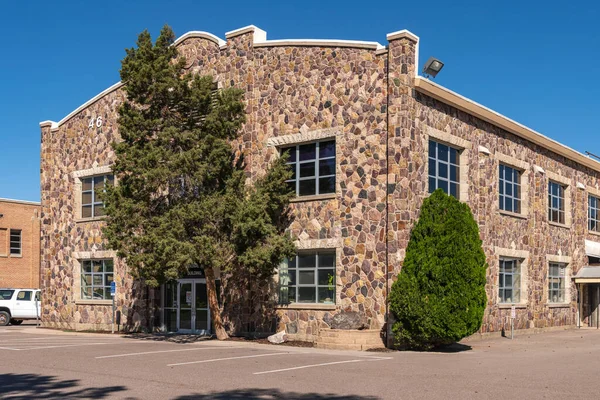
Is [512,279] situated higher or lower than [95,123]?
lower

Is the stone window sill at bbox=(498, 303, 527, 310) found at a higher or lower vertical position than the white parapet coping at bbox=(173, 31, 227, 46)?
lower

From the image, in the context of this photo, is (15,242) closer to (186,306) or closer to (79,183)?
(79,183)

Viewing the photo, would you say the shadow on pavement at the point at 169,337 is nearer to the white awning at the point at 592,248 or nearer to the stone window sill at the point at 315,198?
the stone window sill at the point at 315,198

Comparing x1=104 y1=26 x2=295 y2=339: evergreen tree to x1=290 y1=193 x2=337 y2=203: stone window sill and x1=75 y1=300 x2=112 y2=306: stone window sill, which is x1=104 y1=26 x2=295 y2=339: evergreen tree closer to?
x1=290 y1=193 x2=337 y2=203: stone window sill

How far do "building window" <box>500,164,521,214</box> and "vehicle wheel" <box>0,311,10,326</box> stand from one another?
24.2 m

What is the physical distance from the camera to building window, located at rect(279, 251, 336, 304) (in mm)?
23109

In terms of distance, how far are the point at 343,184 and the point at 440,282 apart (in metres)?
4.38

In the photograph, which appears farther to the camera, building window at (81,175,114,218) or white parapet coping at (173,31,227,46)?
building window at (81,175,114,218)

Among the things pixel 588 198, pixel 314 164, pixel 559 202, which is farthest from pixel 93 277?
pixel 588 198

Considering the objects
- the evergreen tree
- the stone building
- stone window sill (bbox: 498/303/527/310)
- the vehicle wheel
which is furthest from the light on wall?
the vehicle wheel

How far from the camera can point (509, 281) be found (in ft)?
92.8

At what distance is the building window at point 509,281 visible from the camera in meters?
27.7

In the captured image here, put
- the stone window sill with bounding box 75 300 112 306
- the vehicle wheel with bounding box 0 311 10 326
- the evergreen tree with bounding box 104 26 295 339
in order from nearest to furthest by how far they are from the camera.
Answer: the evergreen tree with bounding box 104 26 295 339, the stone window sill with bounding box 75 300 112 306, the vehicle wheel with bounding box 0 311 10 326

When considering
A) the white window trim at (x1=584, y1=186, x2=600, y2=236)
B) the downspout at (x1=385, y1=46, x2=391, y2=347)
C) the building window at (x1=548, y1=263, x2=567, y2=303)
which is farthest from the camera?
the white window trim at (x1=584, y1=186, x2=600, y2=236)
